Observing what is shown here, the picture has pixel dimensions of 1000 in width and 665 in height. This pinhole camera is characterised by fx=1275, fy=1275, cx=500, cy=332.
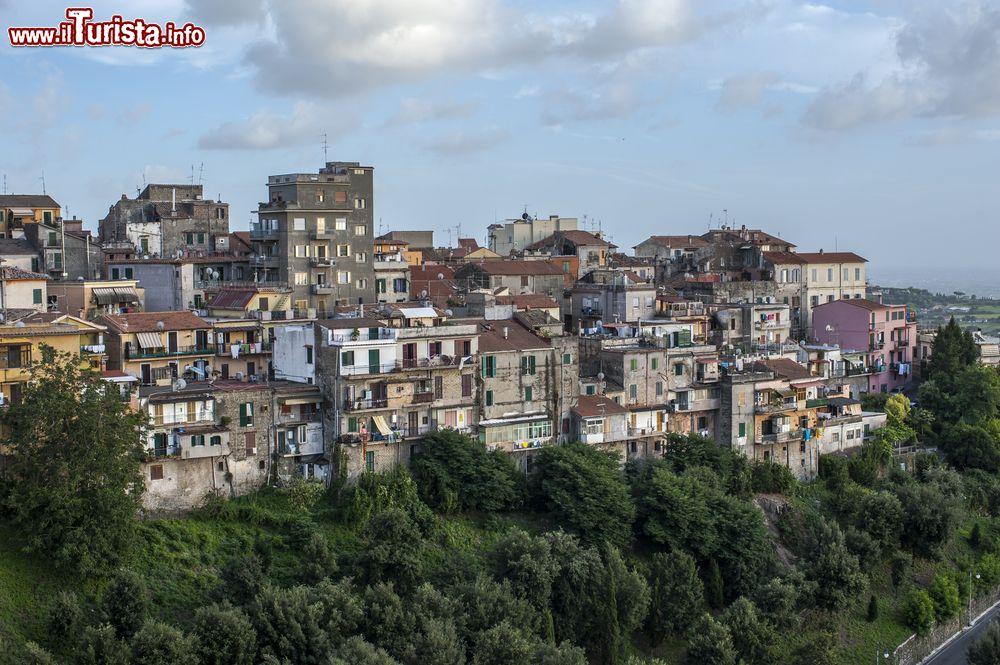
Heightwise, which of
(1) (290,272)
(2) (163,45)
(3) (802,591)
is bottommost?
(3) (802,591)

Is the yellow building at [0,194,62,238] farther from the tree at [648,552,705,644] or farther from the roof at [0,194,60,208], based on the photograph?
the tree at [648,552,705,644]

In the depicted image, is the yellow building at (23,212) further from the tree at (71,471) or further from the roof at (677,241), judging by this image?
the roof at (677,241)

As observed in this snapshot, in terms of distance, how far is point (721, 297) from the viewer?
67625mm

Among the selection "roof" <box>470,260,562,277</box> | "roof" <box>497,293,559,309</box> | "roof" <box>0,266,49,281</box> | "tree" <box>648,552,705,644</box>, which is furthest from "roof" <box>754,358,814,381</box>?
"roof" <box>0,266,49,281</box>

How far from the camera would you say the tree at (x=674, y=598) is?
137 feet

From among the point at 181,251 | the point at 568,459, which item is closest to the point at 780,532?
the point at 568,459

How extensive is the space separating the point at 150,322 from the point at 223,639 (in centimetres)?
1553

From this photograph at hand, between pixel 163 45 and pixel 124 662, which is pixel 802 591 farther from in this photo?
pixel 163 45

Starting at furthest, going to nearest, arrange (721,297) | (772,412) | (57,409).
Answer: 1. (721,297)
2. (772,412)
3. (57,409)

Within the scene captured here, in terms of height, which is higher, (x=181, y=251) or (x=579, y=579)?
(x=181, y=251)

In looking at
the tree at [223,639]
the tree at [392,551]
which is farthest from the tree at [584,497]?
the tree at [223,639]

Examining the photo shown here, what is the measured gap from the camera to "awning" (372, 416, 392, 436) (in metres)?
43.8

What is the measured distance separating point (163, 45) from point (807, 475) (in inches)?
1279

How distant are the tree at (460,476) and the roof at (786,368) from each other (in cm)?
1542
